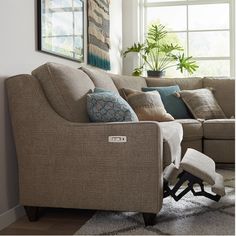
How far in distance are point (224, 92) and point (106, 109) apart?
8.17ft

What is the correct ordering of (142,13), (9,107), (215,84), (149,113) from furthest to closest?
(142,13)
(215,84)
(149,113)
(9,107)

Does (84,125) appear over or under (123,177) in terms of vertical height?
over

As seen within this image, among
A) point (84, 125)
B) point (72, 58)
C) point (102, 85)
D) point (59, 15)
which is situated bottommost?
point (84, 125)

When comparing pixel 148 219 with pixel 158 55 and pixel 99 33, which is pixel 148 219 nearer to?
pixel 99 33

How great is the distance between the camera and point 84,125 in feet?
6.85

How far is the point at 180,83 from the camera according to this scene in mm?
4562

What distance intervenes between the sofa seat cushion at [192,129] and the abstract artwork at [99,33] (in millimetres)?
1092

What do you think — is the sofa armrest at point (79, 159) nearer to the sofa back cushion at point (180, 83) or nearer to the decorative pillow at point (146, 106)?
the decorative pillow at point (146, 106)

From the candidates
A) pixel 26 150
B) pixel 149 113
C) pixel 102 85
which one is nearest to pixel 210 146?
pixel 149 113

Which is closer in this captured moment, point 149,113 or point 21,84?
point 21,84

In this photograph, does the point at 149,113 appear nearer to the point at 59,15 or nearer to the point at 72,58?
the point at 72,58

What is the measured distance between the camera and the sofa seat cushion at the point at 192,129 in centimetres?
370

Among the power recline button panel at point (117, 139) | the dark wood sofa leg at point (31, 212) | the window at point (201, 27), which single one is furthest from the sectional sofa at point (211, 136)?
the dark wood sofa leg at point (31, 212)

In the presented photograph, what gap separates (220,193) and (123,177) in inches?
24.4
